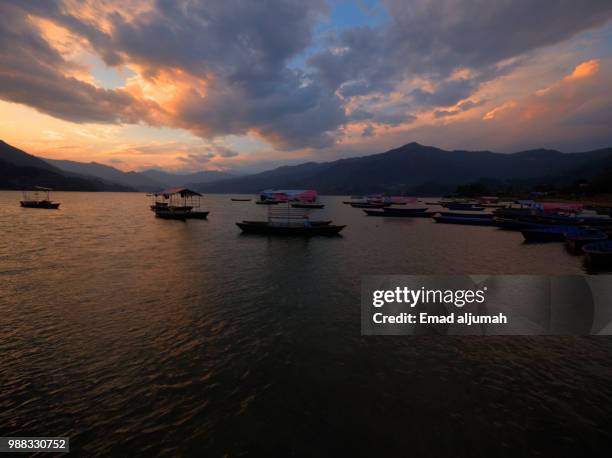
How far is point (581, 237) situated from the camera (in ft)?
116

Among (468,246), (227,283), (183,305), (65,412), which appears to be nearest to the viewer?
(65,412)

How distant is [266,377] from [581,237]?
147 ft

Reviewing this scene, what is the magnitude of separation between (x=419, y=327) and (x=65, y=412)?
1551 centimetres

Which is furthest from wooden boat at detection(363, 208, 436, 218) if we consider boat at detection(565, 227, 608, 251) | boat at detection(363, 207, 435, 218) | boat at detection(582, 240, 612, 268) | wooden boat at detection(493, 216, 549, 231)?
boat at detection(582, 240, 612, 268)

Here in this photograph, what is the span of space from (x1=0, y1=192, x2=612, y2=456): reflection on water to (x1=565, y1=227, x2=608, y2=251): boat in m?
28.8

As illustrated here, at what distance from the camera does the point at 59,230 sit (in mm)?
47719

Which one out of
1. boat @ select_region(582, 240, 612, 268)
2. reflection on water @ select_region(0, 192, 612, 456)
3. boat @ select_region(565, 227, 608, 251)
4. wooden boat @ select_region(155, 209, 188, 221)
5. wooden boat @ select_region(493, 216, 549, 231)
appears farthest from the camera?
wooden boat @ select_region(155, 209, 188, 221)

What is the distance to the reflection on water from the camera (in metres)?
8.04

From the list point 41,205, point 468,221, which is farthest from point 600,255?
point 41,205

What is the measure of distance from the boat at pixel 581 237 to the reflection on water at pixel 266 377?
28.8 meters

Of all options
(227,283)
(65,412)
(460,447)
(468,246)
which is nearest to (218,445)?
(65,412)

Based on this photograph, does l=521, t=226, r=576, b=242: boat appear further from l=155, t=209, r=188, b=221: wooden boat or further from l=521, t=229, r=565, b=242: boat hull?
l=155, t=209, r=188, b=221: wooden boat

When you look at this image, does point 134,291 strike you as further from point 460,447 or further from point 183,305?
point 460,447

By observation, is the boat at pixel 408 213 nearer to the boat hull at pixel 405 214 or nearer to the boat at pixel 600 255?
the boat hull at pixel 405 214
